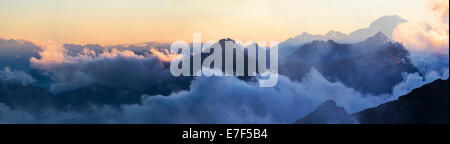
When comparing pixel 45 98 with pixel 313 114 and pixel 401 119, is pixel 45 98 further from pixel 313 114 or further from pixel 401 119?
pixel 401 119

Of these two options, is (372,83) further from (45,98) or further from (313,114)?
(45,98)

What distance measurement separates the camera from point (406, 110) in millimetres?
97188

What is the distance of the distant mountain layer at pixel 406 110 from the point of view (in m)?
85.6

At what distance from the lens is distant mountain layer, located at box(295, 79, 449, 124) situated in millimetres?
85562

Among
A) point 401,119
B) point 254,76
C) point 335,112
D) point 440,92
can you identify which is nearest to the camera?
point 254,76
